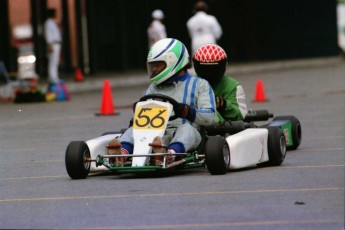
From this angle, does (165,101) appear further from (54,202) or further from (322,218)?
(322,218)

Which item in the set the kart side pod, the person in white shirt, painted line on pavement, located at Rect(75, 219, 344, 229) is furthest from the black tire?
the person in white shirt

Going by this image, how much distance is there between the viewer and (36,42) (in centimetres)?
3344

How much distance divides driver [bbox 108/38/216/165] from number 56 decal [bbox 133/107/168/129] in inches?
4.9

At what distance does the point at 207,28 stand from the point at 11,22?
21.9 feet

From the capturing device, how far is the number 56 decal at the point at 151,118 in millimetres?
11938


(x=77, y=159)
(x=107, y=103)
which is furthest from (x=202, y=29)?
(x=77, y=159)

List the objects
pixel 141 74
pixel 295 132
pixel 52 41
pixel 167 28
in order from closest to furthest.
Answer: pixel 295 132 → pixel 52 41 → pixel 141 74 → pixel 167 28

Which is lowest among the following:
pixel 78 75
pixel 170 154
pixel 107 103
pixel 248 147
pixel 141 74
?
pixel 141 74

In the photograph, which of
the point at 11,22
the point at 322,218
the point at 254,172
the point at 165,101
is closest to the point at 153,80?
the point at 165,101

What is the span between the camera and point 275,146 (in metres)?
12.6

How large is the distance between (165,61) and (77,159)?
145cm

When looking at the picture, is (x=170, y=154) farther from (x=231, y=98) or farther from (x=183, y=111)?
(x=231, y=98)

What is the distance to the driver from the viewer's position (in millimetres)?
12102

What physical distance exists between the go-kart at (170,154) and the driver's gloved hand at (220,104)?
1.09 feet
